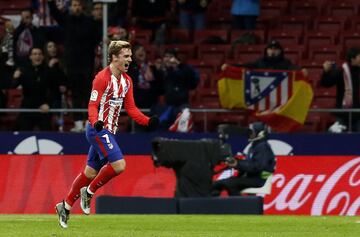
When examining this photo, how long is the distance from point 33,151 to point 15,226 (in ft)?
22.6

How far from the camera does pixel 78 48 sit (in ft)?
75.4

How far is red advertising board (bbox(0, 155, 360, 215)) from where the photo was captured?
21297 mm

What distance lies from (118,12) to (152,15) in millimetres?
1136

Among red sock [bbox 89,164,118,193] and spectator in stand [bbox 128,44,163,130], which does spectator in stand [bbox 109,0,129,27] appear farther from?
red sock [bbox 89,164,118,193]

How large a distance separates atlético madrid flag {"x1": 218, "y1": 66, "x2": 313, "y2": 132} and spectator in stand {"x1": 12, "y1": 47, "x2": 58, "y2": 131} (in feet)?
10.1

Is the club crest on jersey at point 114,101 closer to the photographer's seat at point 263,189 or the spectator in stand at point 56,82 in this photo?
the photographer's seat at point 263,189

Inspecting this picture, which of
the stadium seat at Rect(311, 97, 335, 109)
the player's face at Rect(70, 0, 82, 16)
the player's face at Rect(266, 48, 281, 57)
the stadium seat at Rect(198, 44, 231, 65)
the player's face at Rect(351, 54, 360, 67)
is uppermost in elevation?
the player's face at Rect(70, 0, 82, 16)

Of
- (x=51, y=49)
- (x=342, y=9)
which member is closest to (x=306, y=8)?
(x=342, y=9)

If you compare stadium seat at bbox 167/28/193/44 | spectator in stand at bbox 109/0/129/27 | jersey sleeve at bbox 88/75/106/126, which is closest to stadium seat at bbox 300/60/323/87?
stadium seat at bbox 167/28/193/44

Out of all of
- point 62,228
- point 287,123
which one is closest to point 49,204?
point 287,123

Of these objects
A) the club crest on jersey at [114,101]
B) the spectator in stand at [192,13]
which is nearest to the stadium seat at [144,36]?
the spectator in stand at [192,13]

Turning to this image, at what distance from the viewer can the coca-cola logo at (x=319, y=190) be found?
2125cm

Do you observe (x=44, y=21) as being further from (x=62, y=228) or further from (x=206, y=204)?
(x=62, y=228)

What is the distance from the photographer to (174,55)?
22.3m
